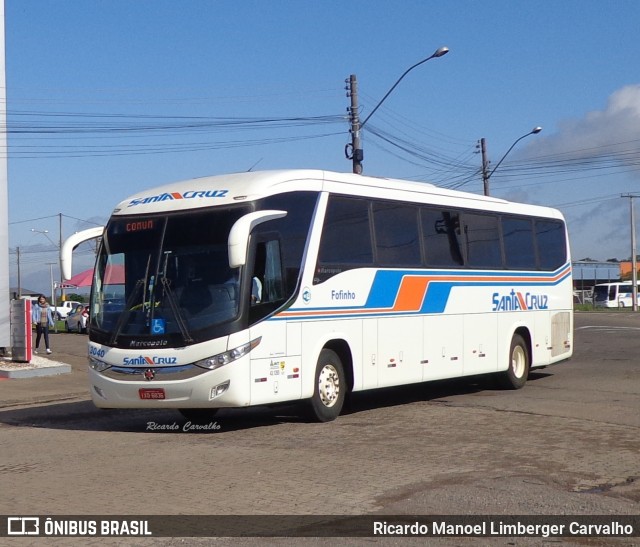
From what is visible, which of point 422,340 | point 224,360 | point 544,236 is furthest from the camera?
point 544,236

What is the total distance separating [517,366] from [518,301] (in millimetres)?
1240

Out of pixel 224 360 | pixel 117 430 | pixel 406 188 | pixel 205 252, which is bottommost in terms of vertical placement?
pixel 117 430

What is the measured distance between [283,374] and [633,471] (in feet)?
16.2

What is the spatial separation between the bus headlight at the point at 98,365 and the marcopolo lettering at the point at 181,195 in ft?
7.30

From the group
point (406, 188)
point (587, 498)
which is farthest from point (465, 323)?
point (587, 498)

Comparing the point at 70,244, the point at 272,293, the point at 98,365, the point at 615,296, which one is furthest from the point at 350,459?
the point at 615,296

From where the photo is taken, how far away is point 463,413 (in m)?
14.8

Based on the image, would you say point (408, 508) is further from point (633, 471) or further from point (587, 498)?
point (633, 471)

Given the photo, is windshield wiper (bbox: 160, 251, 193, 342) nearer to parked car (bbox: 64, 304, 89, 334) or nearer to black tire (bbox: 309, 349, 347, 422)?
black tire (bbox: 309, 349, 347, 422)

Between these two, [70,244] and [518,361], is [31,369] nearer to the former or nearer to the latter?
[70,244]

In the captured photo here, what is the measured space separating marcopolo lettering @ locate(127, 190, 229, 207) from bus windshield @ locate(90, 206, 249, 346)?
0.27 m

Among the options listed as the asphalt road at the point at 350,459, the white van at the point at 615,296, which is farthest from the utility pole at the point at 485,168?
the white van at the point at 615,296

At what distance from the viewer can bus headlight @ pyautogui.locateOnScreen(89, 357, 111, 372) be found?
Result: 1327cm

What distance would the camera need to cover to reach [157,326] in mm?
12773
